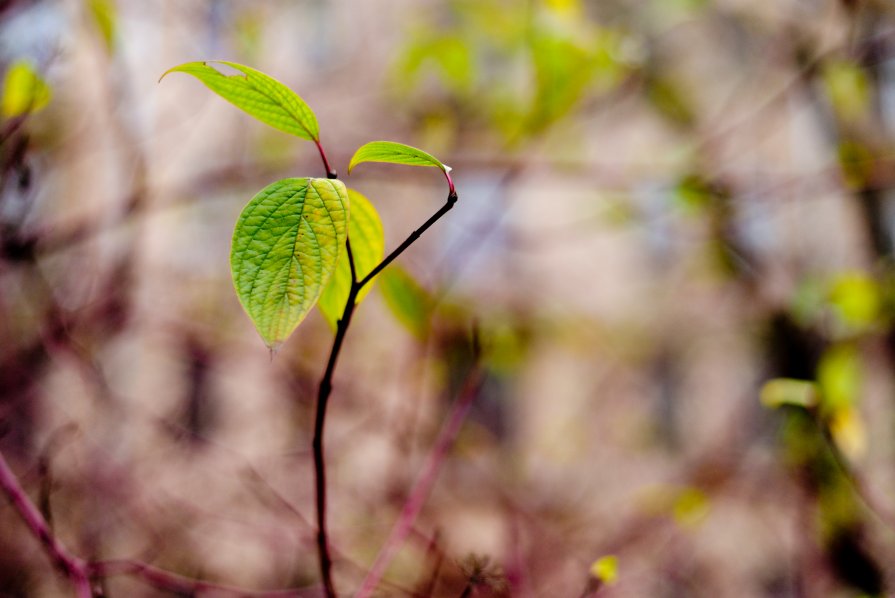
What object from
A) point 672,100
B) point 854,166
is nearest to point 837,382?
point 854,166

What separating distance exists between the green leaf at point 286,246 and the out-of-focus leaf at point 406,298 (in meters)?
0.24

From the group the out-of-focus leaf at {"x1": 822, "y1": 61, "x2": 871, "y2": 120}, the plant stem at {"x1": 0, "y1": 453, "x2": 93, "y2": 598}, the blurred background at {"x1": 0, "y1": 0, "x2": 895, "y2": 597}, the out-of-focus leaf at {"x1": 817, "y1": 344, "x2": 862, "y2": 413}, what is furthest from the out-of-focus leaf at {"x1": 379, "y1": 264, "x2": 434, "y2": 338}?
the out-of-focus leaf at {"x1": 822, "y1": 61, "x2": 871, "y2": 120}

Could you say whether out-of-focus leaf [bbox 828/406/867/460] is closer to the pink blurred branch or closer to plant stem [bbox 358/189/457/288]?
the pink blurred branch

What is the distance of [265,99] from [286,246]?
0.29 feet

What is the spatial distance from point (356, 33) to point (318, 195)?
3.74 metres

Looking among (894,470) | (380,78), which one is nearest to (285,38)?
(380,78)

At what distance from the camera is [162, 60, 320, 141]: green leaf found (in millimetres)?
333

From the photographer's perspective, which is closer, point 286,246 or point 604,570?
point 286,246

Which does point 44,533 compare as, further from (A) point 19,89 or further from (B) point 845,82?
(B) point 845,82

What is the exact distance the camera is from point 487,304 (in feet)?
10.6

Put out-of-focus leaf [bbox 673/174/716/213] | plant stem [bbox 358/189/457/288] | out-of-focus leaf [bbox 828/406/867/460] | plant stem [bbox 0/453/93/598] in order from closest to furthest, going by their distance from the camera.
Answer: plant stem [bbox 358/189/457/288], plant stem [bbox 0/453/93/598], out-of-focus leaf [bbox 828/406/867/460], out-of-focus leaf [bbox 673/174/716/213]

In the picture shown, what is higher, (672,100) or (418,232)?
(418,232)

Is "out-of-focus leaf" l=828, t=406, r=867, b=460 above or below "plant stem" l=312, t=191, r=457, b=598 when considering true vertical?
below

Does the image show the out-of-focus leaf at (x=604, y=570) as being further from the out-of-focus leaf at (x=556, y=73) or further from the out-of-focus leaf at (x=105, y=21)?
the out-of-focus leaf at (x=105, y=21)
